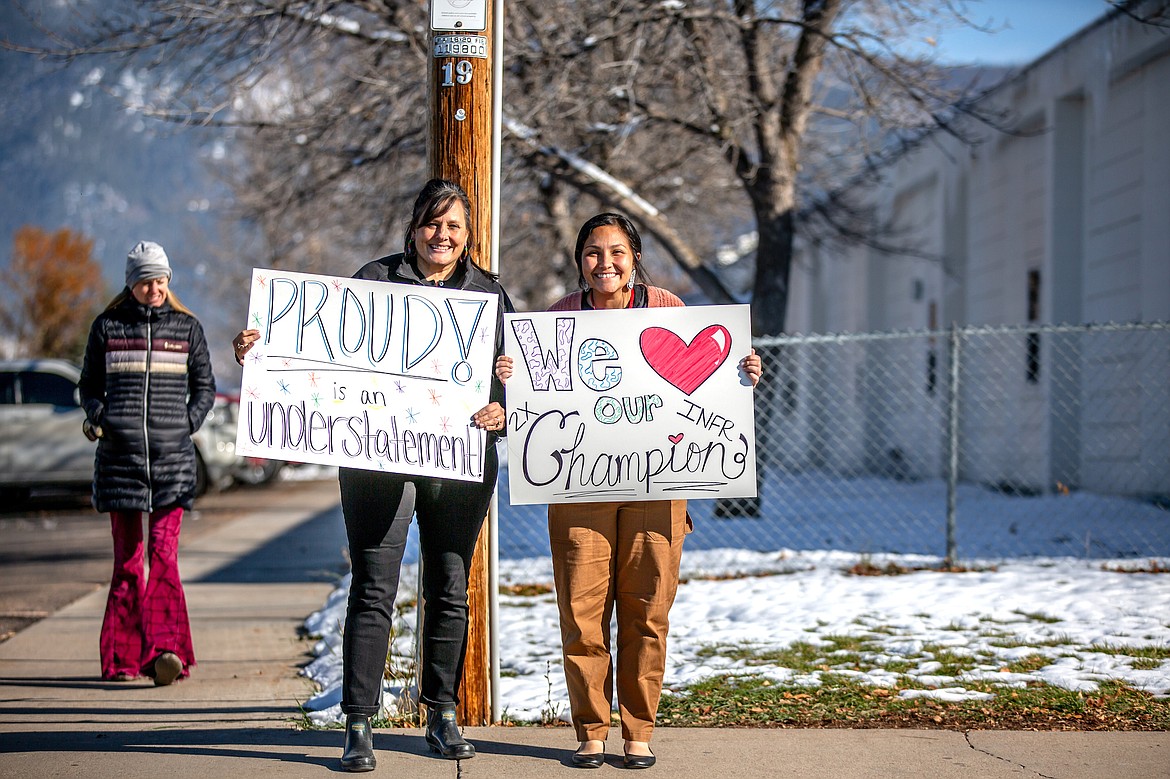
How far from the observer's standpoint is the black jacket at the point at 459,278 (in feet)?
14.1

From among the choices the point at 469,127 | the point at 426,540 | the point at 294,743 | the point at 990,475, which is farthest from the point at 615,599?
the point at 990,475

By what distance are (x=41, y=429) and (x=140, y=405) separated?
9760 millimetres

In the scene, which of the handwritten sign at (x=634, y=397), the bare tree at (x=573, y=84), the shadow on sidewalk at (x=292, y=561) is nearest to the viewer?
the handwritten sign at (x=634, y=397)

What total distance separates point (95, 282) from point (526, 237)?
4050 centimetres

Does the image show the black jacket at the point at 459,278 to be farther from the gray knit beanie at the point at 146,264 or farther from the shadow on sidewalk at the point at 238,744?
the gray knit beanie at the point at 146,264

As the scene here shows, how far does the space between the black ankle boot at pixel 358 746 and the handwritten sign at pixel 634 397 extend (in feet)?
3.15

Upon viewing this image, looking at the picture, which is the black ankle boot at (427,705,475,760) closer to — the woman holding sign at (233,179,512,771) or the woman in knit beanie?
the woman holding sign at (233,179,512,771)

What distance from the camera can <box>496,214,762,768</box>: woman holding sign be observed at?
4.09 m

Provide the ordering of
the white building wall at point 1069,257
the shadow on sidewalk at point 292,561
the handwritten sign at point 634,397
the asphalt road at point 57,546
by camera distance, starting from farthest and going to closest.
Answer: the white building wall at point 1069,257 → the shadow on sidewalk at point 292,561 → the asphalt road at point 57,546 → the handwritten sign at point 634,397

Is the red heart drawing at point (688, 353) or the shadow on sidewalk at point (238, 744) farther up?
the red heart drawing at point (688, 353)

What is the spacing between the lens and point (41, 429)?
1435 centimetres

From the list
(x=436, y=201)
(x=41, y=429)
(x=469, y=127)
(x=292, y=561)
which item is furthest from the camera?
(x=41, y=429)

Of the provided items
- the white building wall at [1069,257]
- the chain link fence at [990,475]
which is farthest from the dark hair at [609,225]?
the white building wall at [1069,257]

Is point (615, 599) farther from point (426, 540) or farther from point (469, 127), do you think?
point (469, 127)
